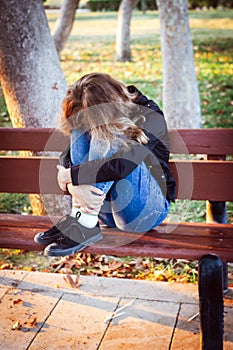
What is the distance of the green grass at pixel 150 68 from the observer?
452 centimetres

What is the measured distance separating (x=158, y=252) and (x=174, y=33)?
4.99m

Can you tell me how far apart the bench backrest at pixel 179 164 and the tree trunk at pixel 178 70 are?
386cm

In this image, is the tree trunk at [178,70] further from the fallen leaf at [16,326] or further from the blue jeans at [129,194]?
the fallen leaf at [16,326]

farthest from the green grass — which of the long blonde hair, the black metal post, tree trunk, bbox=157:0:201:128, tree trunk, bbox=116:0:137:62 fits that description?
the long blonde hair

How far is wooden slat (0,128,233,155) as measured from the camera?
3.56 m

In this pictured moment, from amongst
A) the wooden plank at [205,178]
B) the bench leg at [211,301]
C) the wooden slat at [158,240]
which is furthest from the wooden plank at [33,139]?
the bench leg at [211,301]

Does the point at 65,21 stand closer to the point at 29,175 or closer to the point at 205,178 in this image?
the point at 29,175

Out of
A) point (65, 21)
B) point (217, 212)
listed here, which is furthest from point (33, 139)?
point (65, 21)

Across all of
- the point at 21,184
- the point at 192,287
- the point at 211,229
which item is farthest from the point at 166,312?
the point at 21,184

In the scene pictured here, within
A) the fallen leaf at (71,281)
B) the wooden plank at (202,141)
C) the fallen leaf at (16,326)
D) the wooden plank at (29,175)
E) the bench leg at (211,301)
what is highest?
the wooden plank at (202,141)

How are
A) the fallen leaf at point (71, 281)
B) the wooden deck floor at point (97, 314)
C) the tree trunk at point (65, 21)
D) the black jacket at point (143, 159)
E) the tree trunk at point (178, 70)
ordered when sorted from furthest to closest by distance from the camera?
the tree trunk at point (65, 21)
the tree trunk at point (178, 70)
the fallen leaf at point (71, 281)
the wooden deck floor at point (97, 314)
the black jacket at point (143, 159)

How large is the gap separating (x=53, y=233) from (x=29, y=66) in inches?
65.1

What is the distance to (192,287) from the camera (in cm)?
392

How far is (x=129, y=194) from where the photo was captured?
10.5ft
